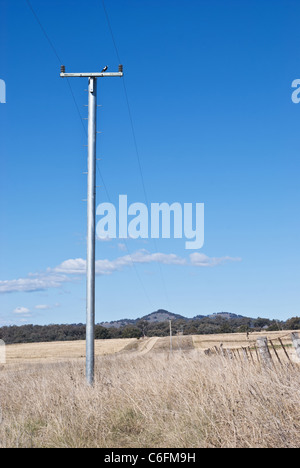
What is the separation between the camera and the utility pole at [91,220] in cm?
1458

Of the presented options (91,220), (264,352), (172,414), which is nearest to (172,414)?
(172,414)

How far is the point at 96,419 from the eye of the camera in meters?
8.52

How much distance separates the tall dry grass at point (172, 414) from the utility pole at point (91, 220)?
344 centimetres

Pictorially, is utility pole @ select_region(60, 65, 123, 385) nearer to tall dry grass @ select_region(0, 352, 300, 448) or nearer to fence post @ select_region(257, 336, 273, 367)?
tall dry grass @ select_region(0, 352, 300, 448)

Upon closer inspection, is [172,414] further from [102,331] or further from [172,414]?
[102,331]

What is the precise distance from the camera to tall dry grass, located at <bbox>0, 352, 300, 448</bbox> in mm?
6848

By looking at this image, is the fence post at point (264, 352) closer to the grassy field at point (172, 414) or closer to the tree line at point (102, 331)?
the grassy field at point (172, 414)

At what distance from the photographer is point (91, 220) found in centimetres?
1503

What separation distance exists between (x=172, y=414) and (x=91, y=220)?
7.95m

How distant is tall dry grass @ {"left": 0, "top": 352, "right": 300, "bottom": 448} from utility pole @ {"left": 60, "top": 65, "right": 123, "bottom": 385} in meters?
3.44

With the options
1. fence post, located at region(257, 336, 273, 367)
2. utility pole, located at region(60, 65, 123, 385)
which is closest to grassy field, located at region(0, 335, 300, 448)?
fence post, located at region(257, 336, 273, 367)

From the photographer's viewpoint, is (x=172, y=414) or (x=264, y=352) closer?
(x=172, y=414)

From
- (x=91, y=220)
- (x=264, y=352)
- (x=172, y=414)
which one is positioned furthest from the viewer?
(x=91, y=220)
